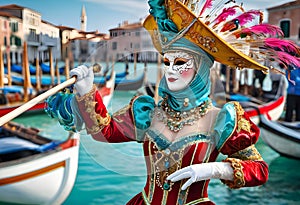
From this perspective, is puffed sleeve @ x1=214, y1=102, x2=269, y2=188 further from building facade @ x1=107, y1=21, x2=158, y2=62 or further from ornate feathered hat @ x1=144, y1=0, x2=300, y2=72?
building facade @ x1=107, y1=21, x2=158, y2=62

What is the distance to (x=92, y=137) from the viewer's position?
111 cm

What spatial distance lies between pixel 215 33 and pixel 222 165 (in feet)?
1.05

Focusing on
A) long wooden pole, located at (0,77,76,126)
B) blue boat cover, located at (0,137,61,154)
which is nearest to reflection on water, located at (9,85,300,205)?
blue boat cover, located at (0,137,61,154)

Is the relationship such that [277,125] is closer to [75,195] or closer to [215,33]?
[75,195]

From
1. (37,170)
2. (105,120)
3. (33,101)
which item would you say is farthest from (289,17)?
(33,101)

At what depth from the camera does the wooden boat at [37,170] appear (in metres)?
2.66

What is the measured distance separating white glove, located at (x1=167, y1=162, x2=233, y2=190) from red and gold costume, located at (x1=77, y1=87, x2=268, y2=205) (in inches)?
0.7

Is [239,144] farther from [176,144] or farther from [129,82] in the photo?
[129,82]

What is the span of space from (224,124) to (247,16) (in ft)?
0.93

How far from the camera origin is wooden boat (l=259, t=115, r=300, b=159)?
402 centimetres

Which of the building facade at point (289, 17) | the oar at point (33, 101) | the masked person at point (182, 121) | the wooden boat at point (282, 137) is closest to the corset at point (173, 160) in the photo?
the masked person at point (182, 121)

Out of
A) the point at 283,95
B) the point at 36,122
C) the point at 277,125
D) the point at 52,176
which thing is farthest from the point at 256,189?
the point at 36,122

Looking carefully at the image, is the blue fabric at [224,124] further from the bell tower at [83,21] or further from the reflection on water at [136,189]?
the reflection on water at [136,189]

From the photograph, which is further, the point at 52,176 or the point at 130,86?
the point at 52,176
